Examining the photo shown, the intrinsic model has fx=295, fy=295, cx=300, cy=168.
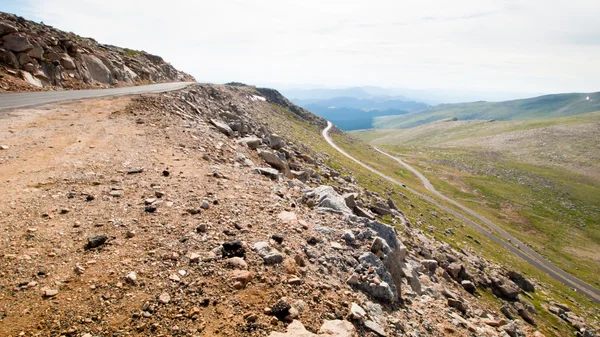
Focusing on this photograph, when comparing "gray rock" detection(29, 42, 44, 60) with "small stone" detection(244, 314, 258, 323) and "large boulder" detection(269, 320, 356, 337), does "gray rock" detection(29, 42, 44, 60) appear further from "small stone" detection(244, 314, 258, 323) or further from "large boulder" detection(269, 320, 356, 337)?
"large boulder" detection(269, 320, 356, 337)

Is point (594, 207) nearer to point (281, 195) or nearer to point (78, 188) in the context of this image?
point (281, 195)

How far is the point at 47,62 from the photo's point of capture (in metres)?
39.6

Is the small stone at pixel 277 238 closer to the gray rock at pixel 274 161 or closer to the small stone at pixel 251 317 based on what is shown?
the small stone at pixel 251 317

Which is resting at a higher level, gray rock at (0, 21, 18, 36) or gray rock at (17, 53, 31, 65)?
gray rock at (0, 21, 18, 36)

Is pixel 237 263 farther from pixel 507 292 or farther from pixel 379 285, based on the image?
pixel 507 292

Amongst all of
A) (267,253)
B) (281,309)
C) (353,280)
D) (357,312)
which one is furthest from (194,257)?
(353,280)

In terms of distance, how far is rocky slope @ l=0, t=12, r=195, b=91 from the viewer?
Answer: 35.4 m

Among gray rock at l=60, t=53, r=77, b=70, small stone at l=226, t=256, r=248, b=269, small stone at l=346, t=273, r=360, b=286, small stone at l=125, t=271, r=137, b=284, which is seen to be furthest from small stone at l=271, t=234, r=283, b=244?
gray rock at l=60, t=53, r=77, b=70

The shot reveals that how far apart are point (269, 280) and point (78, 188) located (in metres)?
9.98

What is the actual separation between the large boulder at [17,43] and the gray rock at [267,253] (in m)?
44.9

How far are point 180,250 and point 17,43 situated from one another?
44154 millimetres

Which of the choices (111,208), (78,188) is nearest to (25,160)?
(78,188)

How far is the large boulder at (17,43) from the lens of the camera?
3528 cm

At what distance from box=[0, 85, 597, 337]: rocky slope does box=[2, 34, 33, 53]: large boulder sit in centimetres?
2266
